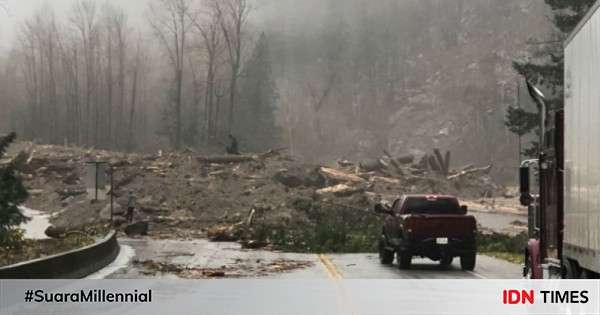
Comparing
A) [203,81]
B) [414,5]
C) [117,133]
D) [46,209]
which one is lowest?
[46,209]

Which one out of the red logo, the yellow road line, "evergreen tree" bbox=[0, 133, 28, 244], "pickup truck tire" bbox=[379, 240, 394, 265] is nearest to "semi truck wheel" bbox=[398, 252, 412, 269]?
"pickup truck tire" bbox=[379, 240, 394, 265]

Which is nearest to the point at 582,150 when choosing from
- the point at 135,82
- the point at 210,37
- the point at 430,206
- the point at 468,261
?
the point at 468,261

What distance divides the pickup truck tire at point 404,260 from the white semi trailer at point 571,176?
40.9 feet

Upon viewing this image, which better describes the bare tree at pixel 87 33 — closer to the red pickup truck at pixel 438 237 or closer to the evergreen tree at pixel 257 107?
the evergreen tree at pixel 257 107

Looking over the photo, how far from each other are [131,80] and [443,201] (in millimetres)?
115276

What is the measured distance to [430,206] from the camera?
25375mm

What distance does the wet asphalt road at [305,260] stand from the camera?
74.2 ft

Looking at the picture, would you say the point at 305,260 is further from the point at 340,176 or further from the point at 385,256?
the point at 340,176

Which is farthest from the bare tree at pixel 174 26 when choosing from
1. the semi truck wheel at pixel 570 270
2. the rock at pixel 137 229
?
the semi truck wheel at pixel 570 270

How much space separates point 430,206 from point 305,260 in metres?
5.62

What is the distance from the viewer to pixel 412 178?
67875mm

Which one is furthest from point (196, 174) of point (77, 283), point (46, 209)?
point (77, 283)

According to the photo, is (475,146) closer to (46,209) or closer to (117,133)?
(117,133)

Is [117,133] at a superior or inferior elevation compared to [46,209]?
superior
